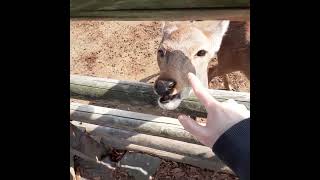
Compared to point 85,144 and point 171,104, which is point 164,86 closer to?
point 171,104

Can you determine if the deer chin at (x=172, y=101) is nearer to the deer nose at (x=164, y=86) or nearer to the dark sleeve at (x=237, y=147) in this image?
the deer nose at (x=164, y=86)

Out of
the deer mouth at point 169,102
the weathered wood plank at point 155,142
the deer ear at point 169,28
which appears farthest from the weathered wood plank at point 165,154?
the deer ear at point 169,28

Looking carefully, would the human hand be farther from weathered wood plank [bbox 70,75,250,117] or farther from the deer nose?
the deer nose

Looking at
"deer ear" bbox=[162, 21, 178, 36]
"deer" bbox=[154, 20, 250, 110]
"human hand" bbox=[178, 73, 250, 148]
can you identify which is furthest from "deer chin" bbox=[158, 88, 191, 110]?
"human hand" bbox=[178, 73, 250, 148]

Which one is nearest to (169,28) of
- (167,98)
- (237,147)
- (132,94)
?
(167,98)
